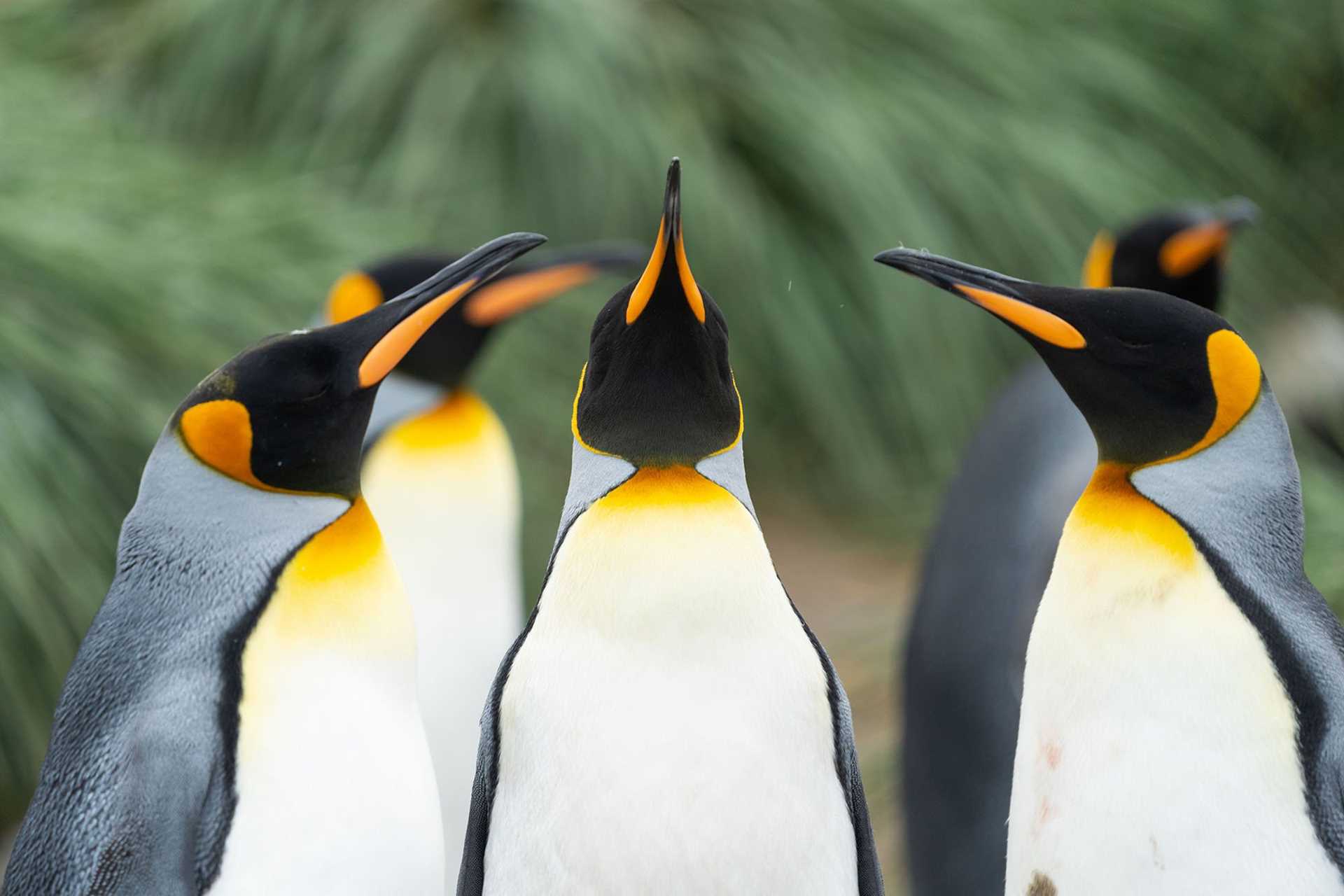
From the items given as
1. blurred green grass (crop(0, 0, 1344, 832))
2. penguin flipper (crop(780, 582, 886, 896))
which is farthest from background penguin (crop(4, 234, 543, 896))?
A: blurred green grass (crop(0, 0, 1344, 832))

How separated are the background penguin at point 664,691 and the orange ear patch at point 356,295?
1105 millimetres

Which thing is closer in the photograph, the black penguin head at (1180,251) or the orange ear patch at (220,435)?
the orange ear patch at (220,435)

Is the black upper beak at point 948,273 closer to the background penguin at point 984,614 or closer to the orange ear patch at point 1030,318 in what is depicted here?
the orange ear patch at point 1030,318

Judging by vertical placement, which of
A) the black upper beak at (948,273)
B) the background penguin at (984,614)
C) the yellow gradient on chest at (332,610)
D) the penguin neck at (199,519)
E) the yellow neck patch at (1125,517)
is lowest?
the background penguin at (984,614)

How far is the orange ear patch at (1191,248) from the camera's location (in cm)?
251

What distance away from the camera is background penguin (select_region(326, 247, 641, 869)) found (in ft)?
7.42

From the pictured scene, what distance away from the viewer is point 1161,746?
4.52 feet

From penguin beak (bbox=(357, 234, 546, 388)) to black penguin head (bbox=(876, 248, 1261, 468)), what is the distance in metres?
0.41

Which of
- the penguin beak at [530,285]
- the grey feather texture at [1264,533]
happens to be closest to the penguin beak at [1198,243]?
the penguin beak at [530,285]

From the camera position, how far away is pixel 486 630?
90.8 inches

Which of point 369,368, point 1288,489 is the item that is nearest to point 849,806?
point 1288,489

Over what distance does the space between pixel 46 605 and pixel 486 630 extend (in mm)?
1064

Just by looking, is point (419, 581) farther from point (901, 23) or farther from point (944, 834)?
point (901, 23)

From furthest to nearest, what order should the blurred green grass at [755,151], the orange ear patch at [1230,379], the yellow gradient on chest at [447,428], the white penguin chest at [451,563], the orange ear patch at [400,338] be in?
the blurred green grass at [755,151], the yellow gradient on chest at [447,428], the white penguin chest at [451,563], the orange ear patch at [400,338], the orange ear patch at [1230,379]
